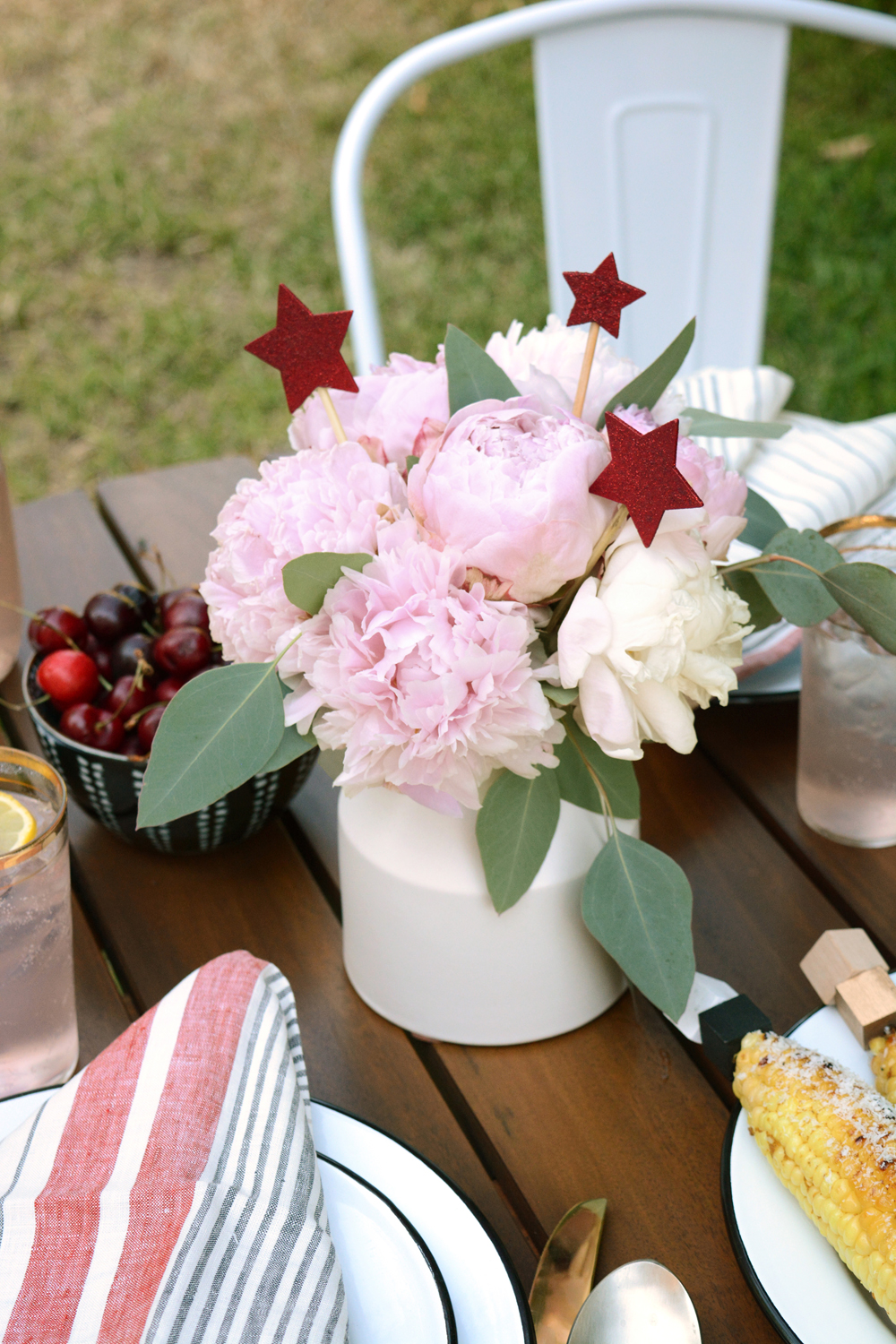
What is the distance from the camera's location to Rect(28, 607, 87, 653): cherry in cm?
78

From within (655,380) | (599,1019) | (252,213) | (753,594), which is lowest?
(252,213)

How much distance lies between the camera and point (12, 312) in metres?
2.81

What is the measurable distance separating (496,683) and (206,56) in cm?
346

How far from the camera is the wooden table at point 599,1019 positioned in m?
0.57

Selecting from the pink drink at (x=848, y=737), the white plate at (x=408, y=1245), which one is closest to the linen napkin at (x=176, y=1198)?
the white plate at (x=408, y=1245)

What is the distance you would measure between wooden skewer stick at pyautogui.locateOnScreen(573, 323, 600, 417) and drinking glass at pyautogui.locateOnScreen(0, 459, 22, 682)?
1.45 ft

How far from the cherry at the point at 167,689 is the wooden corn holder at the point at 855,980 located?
0.38 meters

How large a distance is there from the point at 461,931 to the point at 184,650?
10.0 inches

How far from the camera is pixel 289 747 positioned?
525 mm

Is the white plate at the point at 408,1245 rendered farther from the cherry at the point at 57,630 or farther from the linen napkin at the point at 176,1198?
the cherry at the point at 57,630

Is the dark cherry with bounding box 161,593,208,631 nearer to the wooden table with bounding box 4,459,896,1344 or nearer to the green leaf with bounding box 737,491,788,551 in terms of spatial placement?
the wooden table with bounding box 4,459,896,1344

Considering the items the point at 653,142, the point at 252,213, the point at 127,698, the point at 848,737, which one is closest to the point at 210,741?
the point at 127,698

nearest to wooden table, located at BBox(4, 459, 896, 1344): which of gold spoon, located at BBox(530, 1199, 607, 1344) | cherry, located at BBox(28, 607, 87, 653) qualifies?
gold spoon, located at BBox(530, 1199, 607, 1344)

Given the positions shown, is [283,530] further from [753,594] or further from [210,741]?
[753,594]
